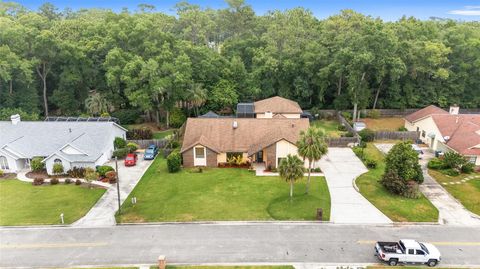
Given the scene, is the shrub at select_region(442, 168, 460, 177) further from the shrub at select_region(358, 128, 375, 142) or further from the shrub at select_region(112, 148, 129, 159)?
the shrub at select_region(112, 148, 129, 159)

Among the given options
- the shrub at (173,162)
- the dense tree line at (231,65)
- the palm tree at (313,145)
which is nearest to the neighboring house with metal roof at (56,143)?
the shrub at (173,162)

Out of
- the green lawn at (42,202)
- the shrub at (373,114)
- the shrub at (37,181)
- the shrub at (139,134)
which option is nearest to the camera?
the green lawn at (42,202)

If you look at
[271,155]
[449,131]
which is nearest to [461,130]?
[449,131]

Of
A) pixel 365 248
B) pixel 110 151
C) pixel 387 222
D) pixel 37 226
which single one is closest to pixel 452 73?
pixel 387 222

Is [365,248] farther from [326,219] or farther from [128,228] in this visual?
[128,228]

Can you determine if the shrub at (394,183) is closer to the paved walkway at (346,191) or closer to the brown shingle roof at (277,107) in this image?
the paved walkway at (346,191)

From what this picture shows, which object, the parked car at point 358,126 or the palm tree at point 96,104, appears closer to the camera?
the parked car at point 358,126

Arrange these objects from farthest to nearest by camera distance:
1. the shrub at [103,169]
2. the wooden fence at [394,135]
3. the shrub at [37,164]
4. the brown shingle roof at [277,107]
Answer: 1. the brown shingle roof at [277,107]
2. the wooden fence at [394,135]
3. the shrub at [37,164]
4. the shrub at [103,169]
